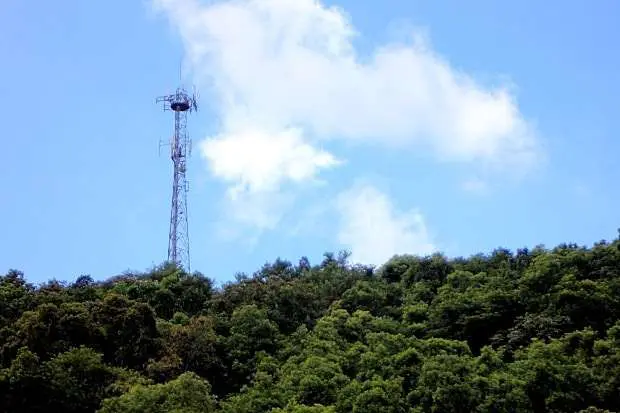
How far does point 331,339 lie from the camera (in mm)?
28625

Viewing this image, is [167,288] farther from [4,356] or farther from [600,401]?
[600,401]

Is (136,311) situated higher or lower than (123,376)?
higher

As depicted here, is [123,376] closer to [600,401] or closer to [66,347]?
[66,347]

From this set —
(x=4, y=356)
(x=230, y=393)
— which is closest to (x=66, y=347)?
(x=4, y=356)

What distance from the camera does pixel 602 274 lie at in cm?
3145

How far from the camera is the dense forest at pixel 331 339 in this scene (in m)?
23.7

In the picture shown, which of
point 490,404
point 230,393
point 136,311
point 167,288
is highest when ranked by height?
point 167,288

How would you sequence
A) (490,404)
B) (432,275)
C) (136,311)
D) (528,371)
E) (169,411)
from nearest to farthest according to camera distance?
1. (169,411)
2. (490,404)
3. (528,371)
4. (136,311)
5. (432,275)

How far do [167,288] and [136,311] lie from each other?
594cm

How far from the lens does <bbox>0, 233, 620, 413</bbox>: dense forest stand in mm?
23656

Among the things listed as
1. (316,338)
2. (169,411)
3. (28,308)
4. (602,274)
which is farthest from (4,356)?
(602,274)

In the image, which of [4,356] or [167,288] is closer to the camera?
[4,356]

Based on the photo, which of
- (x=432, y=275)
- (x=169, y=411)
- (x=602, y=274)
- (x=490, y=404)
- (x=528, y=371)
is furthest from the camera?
(x=432, y=275)

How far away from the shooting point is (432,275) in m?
36.4
